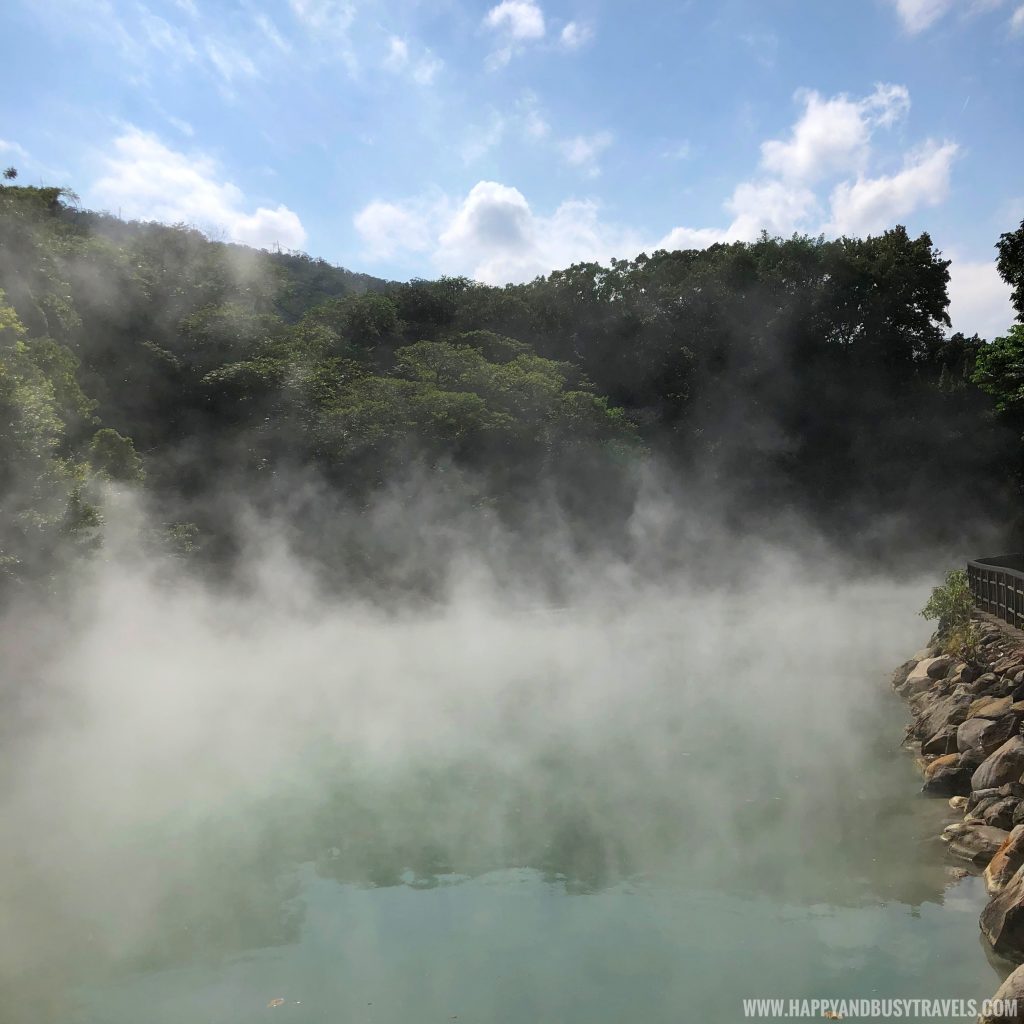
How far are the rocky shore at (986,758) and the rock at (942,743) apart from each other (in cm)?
1

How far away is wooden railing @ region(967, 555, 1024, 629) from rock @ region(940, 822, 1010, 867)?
15.1 ft

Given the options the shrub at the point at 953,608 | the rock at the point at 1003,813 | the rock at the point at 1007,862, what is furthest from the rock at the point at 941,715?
the rock at the point at 1007,862

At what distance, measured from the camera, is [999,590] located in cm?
1179

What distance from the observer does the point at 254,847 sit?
7.58 m

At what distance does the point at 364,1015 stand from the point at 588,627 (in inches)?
544

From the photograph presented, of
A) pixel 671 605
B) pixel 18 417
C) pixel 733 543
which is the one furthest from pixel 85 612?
pixel 733 543

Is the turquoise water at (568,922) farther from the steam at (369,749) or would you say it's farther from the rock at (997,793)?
the rock at (997,793)

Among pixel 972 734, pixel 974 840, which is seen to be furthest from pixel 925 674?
pixel 974 840

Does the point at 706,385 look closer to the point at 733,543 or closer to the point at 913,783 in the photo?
the point at 733,543

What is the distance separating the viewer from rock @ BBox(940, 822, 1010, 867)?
6680 millimetres

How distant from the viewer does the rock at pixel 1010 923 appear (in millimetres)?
5289

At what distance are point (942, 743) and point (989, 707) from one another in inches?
30.0

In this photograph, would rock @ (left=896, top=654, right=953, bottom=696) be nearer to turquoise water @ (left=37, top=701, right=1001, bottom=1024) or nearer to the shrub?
the shrub

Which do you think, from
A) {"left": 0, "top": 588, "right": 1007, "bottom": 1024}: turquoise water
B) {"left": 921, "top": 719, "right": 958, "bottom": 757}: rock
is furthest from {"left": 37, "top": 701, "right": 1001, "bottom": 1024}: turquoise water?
{"left": 921, "top": 719, "right": 958, "bottom": 757}: rock
